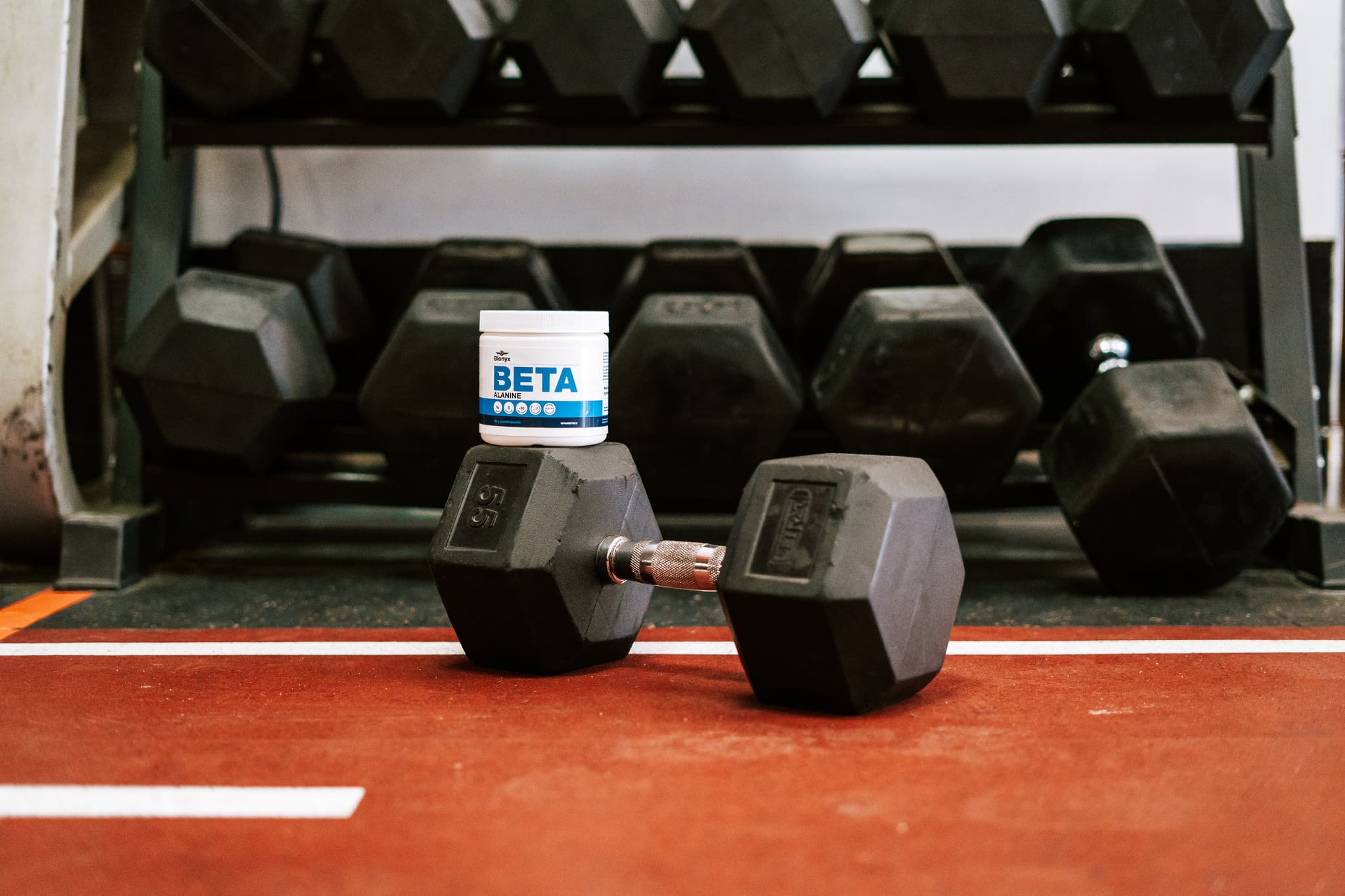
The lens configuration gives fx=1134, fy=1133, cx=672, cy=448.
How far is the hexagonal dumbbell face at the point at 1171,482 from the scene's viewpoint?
1.57 m

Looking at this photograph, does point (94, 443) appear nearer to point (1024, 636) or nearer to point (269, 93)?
point (269, 93)

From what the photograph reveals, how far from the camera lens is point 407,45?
1708mm

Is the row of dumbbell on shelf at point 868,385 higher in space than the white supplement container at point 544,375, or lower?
lower

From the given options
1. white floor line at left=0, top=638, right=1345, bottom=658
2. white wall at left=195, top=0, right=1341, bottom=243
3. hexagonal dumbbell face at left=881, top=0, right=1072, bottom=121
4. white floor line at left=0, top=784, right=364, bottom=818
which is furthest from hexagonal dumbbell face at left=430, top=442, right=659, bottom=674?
white wall at left=195, top=0, right=1341, bottom=243

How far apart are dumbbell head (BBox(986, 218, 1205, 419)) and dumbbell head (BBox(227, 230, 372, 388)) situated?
1.21 metres

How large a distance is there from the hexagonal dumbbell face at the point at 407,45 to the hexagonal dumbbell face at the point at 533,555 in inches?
28.0

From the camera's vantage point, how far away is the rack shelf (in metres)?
1.77

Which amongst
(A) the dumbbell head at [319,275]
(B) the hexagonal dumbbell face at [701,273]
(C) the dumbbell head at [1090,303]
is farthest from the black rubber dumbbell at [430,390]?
(C) the dumbbell head at [1090,303]

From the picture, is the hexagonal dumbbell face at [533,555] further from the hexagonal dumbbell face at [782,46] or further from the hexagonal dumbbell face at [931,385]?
the hexagonal dumbbell face at [782,46]

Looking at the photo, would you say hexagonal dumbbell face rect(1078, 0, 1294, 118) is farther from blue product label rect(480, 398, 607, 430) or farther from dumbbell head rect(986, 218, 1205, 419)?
blue product label rect(480, 398, 607, 430)

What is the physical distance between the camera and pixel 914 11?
1686 mm

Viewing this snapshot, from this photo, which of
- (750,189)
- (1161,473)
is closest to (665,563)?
(1161,473)

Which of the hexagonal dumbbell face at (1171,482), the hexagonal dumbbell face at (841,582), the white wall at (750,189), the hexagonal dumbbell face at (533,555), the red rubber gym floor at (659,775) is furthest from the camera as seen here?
the white wall at (750,189)

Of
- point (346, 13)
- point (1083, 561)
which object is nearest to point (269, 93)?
point (346, 13)
